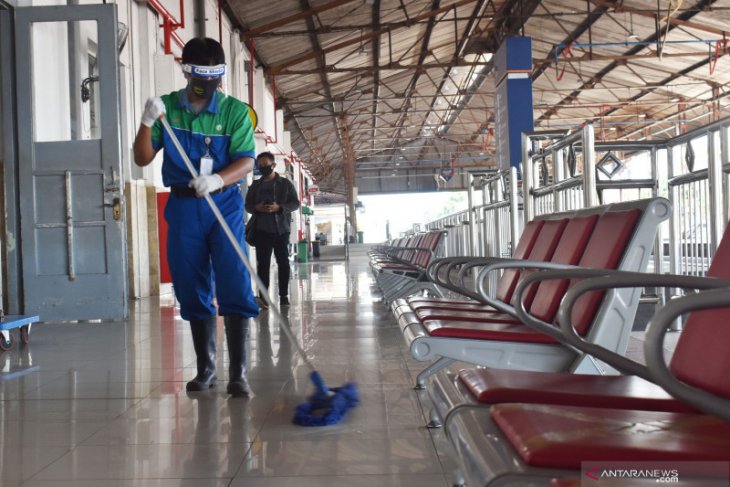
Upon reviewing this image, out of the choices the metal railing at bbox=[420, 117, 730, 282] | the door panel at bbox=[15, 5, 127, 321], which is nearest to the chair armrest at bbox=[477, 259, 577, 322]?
the metal railing at bbox=[420, 117, 730, 282]

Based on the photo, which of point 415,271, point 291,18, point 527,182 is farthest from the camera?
point 291,18

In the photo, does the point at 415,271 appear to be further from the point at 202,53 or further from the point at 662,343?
the point at 662,343

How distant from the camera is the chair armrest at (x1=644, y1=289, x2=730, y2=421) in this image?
1020mm

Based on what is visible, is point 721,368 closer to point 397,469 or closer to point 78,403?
point 397,469

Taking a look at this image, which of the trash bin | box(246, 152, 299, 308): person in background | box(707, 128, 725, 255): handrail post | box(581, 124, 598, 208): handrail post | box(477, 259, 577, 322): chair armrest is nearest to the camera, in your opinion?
box(477, 259, 577, 322): chair armrest

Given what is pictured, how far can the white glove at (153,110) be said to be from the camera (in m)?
3.04

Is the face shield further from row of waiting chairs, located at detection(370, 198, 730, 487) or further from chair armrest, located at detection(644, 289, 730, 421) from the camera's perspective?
chair armrest, located at detection(644, 289, 730, 421)

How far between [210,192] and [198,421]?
96 cm

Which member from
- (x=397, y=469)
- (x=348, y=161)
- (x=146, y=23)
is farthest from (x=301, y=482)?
(x=348, y=161)

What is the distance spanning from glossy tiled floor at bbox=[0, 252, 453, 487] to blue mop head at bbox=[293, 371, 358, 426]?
0.05 m

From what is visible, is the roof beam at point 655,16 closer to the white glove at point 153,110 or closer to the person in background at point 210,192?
the person in background at point 210,192

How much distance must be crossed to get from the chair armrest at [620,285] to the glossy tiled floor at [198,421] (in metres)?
0.70

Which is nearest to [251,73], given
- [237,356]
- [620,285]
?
[237,356]

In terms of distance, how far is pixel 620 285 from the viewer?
4.40 ft
